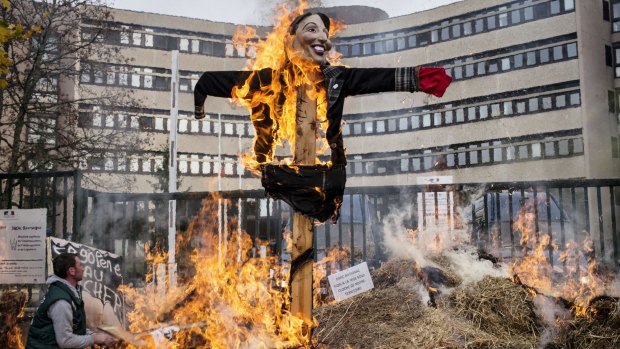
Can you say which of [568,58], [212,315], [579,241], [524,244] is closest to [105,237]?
[212,315]

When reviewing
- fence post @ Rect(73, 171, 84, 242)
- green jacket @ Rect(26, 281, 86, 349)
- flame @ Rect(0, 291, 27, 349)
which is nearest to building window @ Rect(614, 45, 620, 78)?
fence post @ Rect(73, 171, 84, 242)

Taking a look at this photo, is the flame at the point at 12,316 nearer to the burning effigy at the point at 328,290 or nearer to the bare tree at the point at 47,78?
the burning effigy at the point at 328,290

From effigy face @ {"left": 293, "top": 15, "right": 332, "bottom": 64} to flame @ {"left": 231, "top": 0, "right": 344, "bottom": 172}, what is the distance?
0.19 feet

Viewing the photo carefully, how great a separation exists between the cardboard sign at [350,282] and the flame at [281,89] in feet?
4.92

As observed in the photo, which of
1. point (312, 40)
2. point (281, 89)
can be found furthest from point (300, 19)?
point (281, 89)

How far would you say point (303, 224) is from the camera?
5.43m

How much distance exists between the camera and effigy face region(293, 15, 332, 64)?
5.47m

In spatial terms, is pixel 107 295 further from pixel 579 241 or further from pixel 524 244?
pixel 579 241

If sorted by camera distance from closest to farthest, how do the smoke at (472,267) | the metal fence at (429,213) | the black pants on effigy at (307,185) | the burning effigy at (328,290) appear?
the black pants on effigy at (307,185), the burning effigy at (328,290), the smoke at (472,267), the metal fence at (429,213)

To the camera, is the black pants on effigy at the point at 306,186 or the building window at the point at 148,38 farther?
the building window at the point at 148,38

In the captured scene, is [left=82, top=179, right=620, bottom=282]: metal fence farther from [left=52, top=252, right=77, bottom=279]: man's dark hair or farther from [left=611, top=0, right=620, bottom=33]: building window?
[left=611, top=0, right=620, bottom=33]: building window

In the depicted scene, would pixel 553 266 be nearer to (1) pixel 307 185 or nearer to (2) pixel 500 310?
(2) pixel 500 310

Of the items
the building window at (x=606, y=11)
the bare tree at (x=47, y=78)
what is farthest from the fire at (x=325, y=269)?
the building window at (x=606, y=11)

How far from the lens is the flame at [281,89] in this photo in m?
5.50
